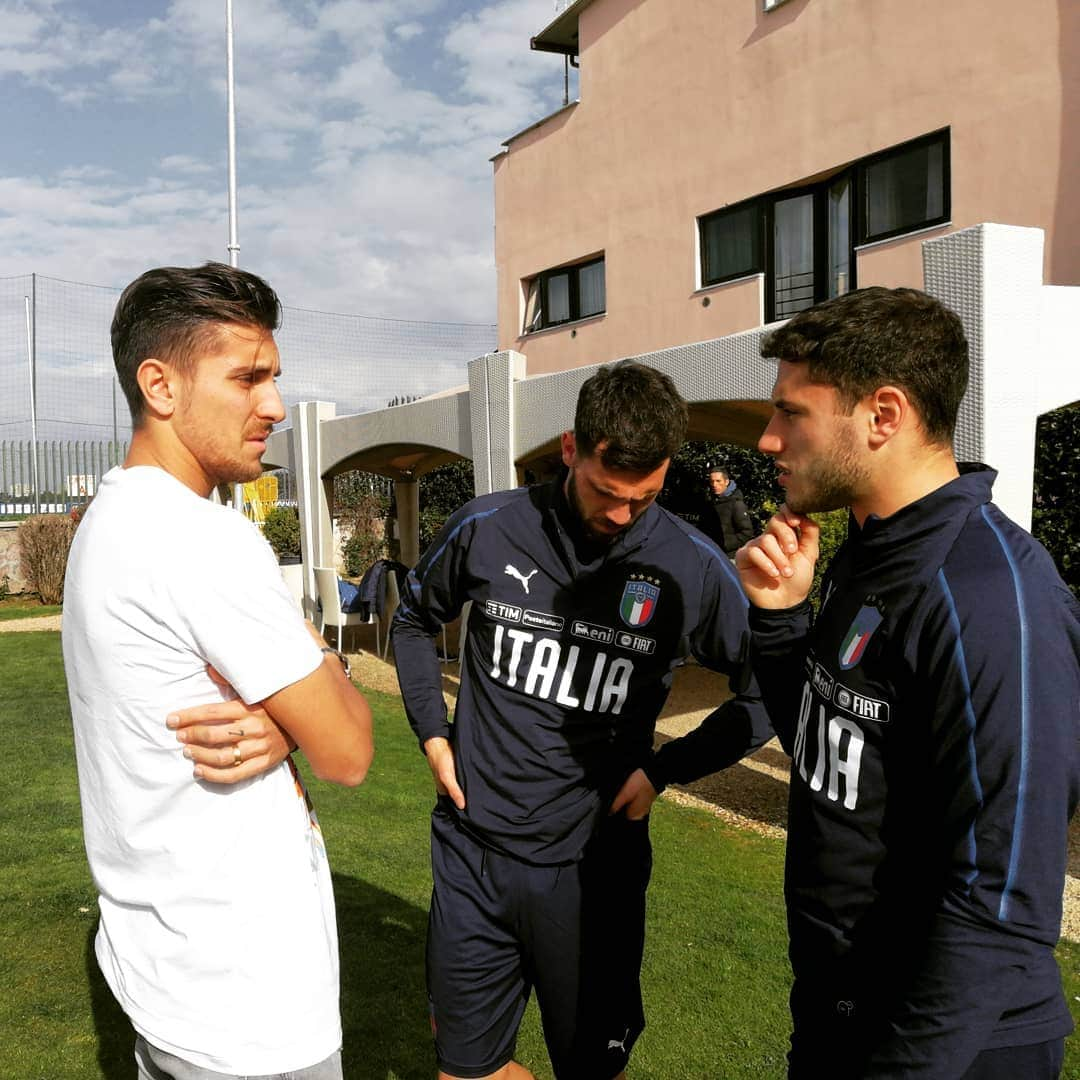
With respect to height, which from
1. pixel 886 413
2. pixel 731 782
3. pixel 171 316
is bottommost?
pixel 731 782

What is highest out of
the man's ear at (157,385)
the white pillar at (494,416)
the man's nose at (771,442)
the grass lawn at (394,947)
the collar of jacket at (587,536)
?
the white pillar at (494,416)

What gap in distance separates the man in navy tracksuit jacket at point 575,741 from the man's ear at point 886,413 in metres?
0.84

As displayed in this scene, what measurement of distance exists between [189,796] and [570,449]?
1475 mm

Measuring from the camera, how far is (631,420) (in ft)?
7.71

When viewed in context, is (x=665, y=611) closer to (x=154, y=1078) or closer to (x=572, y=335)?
(x=154, y=1078)

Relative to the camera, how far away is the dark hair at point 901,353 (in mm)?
1506

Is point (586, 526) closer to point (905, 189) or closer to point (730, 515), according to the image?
point (730, 515)

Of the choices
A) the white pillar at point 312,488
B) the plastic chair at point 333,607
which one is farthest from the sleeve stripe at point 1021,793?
the white pillar at point 312,488

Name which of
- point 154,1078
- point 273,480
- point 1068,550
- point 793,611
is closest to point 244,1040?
point 154,1078

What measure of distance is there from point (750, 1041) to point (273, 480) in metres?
19.4

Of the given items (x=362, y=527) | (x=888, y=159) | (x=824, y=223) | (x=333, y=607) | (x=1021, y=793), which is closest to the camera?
(x=1021, y=793)

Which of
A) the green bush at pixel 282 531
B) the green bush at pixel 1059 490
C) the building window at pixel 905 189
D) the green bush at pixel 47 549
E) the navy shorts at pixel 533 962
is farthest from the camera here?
the green bush at pixel 282 531

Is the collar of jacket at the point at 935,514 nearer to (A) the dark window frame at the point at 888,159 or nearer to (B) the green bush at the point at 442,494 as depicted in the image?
(A) the dark window frame at the point at 888,159

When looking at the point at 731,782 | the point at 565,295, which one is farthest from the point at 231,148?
the point at 731,782
